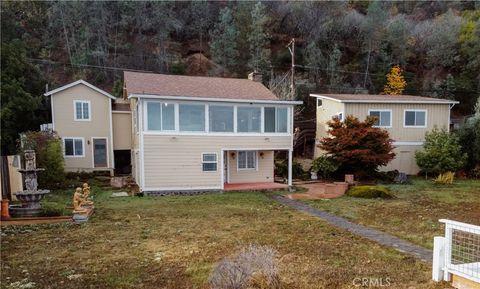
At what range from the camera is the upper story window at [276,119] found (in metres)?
16.7

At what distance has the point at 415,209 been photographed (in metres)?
11.6

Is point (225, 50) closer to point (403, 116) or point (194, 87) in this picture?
point (194, 87)

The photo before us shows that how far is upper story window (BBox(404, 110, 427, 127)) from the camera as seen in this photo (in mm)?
21156

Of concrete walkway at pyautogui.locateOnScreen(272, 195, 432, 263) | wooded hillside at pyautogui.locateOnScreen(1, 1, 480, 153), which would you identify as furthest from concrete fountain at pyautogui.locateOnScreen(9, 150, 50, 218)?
wooded hillside at pyautogui.locateOnScreen(1, 1, 480, 153)

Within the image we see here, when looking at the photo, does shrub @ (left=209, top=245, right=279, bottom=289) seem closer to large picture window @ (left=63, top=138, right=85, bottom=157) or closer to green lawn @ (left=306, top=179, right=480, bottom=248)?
green lawn @ (left=306, top=179, right=480, bottom=248)

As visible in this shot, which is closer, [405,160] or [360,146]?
[360,146]

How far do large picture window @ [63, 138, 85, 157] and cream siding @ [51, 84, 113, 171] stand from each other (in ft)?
0.71

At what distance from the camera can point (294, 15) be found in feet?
133

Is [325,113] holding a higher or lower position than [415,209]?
higher

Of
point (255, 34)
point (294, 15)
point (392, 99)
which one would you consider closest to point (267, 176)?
point (392, 99)

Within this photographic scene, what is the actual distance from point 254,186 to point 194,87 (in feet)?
18.6

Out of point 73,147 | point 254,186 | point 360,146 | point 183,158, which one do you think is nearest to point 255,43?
point 360,146

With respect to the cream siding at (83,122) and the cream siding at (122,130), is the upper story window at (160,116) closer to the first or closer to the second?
the cream siding at (83,122)

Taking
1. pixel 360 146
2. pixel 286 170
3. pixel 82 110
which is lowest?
pixel 286 170
